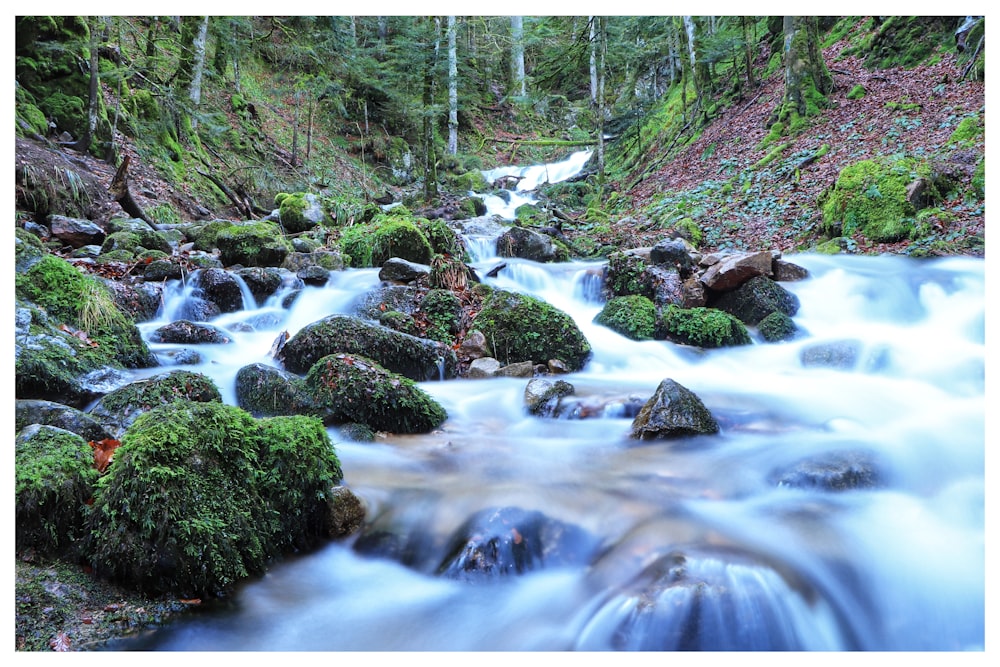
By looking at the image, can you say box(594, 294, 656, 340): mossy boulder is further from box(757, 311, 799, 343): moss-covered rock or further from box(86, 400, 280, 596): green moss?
box(86, 400, 280, 596): green moss

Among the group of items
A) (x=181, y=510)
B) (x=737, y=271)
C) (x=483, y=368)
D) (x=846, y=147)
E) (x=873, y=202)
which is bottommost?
(x=181, y=510)

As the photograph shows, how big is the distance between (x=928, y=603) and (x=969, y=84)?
10.7m

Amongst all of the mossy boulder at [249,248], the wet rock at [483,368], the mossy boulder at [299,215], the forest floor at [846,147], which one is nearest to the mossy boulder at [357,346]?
the wet rock at [483,368]

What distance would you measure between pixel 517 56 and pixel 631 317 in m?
17.9

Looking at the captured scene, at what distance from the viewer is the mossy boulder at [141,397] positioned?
334 cm

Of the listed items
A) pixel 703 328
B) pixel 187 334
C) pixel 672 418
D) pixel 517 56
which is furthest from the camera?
pixel 517 56

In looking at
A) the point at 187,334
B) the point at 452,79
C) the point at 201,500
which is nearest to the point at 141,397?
the point at 201,500

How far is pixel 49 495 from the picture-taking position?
222 cm

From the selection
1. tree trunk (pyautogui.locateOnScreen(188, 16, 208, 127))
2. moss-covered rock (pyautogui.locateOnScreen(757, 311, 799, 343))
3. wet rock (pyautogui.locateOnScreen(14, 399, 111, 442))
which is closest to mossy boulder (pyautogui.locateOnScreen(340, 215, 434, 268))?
moss-covered rock (pyautogui.locateOnScreen(757, 311, 799, 343))

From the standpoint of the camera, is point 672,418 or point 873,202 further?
point 873,202

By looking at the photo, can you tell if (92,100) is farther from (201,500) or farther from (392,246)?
(201,500)

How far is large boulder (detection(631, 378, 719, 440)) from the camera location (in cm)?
405

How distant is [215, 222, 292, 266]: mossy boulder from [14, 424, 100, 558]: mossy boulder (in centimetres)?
635
